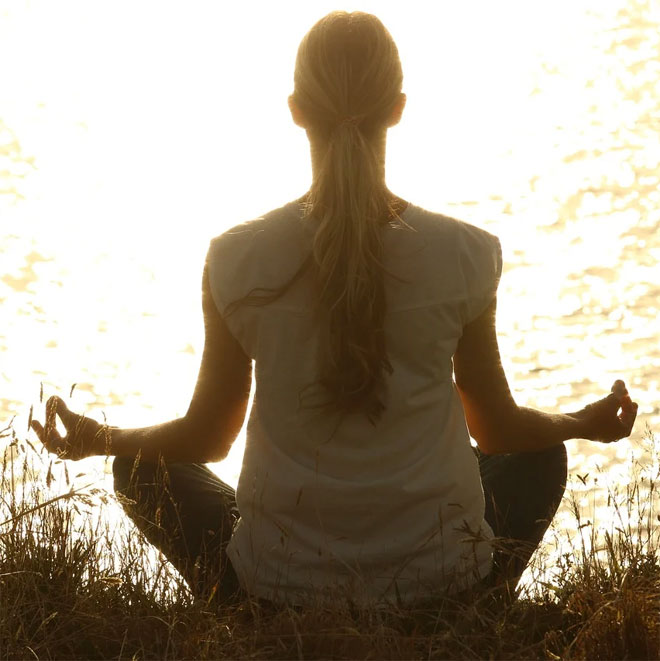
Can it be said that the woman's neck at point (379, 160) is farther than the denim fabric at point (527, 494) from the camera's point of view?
→ No

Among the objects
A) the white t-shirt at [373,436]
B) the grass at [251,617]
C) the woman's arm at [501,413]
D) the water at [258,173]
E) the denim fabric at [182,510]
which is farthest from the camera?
the water at [258,173]

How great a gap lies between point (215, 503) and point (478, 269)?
80 centimetres

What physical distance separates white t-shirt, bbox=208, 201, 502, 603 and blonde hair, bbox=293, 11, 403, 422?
43 millimetres

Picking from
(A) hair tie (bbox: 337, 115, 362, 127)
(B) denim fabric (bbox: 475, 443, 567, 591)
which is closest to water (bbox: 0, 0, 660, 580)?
(B) denim fabric (bbox: 475, 443, 567, 591)

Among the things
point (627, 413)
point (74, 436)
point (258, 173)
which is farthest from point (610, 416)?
point (258, 173)

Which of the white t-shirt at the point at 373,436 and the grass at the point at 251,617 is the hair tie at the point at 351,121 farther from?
the grass at the point at 251,617

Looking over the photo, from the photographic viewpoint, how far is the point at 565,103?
19.6 metres

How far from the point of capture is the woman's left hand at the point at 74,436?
305 centimetres

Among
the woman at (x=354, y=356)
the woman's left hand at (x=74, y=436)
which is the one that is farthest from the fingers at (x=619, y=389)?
the woman's left hand at (x=74, y=436)

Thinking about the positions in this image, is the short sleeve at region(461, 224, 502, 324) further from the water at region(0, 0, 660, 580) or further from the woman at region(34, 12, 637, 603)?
the water at region(0, 0, 660, 580)

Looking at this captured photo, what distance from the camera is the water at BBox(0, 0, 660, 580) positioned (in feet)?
32.2

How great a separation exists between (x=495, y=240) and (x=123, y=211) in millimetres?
11727

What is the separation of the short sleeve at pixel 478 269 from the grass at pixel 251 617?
0.48 metres

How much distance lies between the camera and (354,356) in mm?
2648
